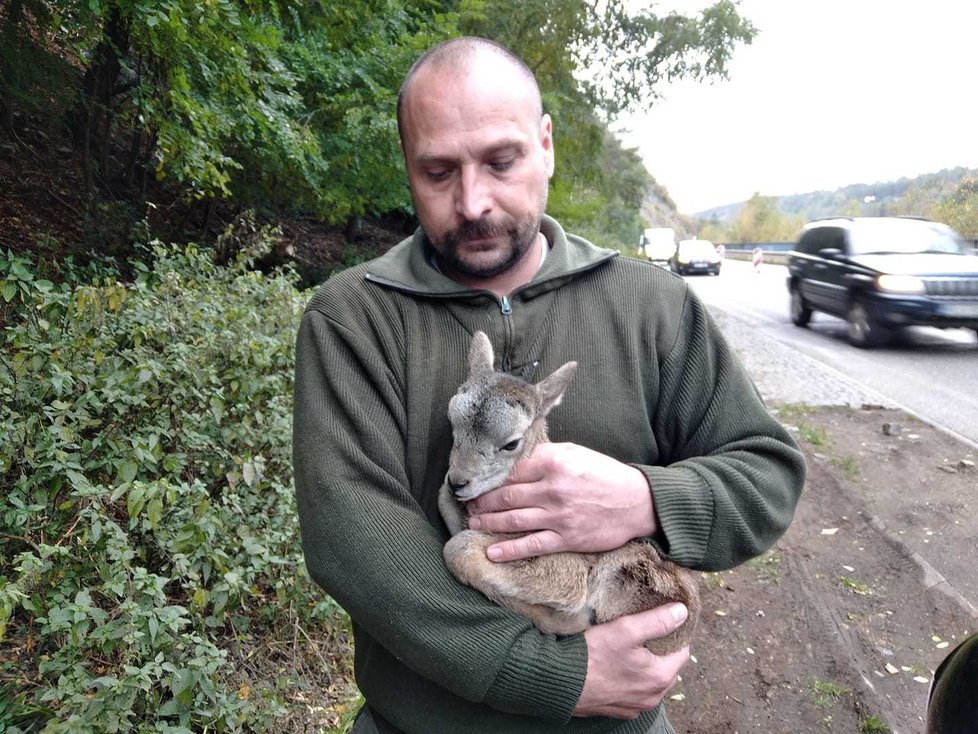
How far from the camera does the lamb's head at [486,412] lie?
7.09 ft

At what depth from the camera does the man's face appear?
208 cm

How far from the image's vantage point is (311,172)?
976 centimetres

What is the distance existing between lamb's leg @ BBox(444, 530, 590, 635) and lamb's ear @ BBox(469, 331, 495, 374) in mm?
531

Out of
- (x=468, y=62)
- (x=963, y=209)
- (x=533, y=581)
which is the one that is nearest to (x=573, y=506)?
(x=533, y=581)

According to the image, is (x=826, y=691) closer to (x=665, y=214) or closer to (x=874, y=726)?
(x=874, y=726)

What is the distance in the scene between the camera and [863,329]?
13.7 metres

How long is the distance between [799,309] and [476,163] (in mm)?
16545

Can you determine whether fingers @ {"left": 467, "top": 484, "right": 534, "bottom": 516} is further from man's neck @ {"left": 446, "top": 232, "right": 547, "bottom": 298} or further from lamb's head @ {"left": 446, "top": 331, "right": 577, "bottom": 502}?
man's neck @ {"left": 446, "top": 232, "right": 547, "bottom": 298}

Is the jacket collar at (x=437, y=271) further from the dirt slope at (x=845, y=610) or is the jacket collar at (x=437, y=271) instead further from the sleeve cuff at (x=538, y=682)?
the dirt slope at (x=845, y=610)

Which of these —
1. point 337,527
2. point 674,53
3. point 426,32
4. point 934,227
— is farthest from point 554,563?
point 674,53

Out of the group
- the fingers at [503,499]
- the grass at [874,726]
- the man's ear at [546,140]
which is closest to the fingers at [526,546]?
the fingers at [503,499]

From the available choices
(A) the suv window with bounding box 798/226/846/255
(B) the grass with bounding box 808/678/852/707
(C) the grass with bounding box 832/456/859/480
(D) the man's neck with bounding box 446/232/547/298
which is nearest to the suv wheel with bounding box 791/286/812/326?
(A) the suv window with bounding box 798/226/846/255

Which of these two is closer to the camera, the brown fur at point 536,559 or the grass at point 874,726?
the brown fur at point 536,559

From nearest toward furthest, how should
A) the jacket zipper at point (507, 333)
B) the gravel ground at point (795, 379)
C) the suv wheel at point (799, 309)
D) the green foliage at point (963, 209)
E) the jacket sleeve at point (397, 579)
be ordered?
the jacket sleeve at point (397, 579)
the jacket zipper at point (507, 333)
the gravel ground at point (795, 379)
the green foliage at point (963, 209)
the suv wheel at point (799, 309)
